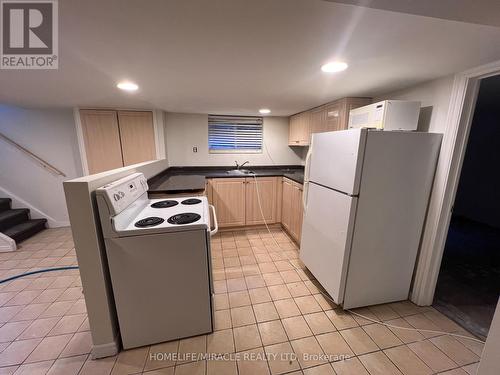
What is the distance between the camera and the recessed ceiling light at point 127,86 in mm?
1863

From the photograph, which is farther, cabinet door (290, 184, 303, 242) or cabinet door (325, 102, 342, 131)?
cabinet door (290, 184, 303, 242)

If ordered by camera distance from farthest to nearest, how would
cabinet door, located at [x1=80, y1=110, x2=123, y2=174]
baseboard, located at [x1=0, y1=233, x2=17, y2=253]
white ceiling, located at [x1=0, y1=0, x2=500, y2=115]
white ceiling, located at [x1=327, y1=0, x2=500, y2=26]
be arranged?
1. cabinet door, located at [x1=80, y1=110, x2=123, y2=174]
2. baseboard, located at [x1=0, y1=233, x2=17, y2=253]
3. white ceiling, located at [x1=0, y1=0, x2=500, y2=115]
4. white ceiling, located at [x1=327, y1=0, x2=500, y2=26]

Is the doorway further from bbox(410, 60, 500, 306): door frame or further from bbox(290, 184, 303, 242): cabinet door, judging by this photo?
bbox(290, 184, 303, 242): cabinet door

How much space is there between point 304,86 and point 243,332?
7.39 ft

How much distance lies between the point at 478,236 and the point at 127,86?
17.3ft

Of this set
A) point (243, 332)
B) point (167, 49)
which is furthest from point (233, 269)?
point (167, 49)

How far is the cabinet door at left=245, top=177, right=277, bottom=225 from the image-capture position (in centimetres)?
336

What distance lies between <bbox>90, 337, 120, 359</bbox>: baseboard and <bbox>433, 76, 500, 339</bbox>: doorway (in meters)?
2.74

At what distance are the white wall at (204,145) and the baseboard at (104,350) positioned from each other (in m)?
2.80

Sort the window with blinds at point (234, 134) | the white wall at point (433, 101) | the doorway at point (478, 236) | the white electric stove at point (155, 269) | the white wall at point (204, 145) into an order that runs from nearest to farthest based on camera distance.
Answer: the white electric stove at point (155, 269) < the white wall at point (433, 101) < the doorway at point (478, 236) < the white wall at point (204, 145) < the window with blinds at point (234, 134)

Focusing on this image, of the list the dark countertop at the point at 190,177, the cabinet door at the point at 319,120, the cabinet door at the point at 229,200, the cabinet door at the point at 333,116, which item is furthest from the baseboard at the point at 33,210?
the cabinet door at the point at 333,116

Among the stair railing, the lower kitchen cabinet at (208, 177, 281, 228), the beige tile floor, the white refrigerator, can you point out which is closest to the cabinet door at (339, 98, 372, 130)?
the white refrigerator

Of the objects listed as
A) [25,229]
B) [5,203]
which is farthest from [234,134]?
[5,203]

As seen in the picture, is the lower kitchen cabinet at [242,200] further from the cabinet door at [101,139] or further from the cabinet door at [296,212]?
the cabinet door at [101,139]
